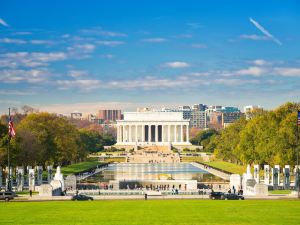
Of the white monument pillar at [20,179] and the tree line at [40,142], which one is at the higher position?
the tree line at [40,142]

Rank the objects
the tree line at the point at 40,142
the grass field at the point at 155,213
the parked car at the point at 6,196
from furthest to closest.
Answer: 1. the tree line at the point at 40,142
2. the parked car at the point at 6,196
3. the grass field at the point at 155,213

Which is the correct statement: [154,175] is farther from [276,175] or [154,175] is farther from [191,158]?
[191,158]

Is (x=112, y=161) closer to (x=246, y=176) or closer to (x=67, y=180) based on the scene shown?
(x=67, y=180)

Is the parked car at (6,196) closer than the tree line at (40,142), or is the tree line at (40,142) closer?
the parked car at (6,196)

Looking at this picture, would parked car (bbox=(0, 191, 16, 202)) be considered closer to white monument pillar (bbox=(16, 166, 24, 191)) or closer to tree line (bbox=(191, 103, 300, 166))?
white monument pillar (bbox=(16, 166, 24, 191))

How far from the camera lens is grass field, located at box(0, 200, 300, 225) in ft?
104

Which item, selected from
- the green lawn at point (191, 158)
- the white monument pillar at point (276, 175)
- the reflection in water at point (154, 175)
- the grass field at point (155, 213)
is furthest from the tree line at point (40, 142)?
the green lawn at point (191, 158)

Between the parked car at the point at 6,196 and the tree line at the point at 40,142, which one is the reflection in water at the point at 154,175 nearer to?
the tree line at the point at 40,142

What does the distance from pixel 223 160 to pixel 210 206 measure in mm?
87302

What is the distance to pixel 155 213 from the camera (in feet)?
116

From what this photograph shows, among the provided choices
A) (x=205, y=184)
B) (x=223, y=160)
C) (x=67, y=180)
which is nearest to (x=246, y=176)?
(x=205, y=184)

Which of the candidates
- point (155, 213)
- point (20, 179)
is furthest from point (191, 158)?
point (155, 213)

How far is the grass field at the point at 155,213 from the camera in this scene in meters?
31.8

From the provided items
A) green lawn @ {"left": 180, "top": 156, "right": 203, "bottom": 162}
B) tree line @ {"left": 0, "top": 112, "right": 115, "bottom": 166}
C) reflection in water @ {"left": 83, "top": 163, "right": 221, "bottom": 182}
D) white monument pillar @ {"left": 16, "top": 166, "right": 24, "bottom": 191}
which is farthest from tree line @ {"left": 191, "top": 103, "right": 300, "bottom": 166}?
green lawn @ {"left": 180, "top": 156, "right": 203, "bottom": 162}
